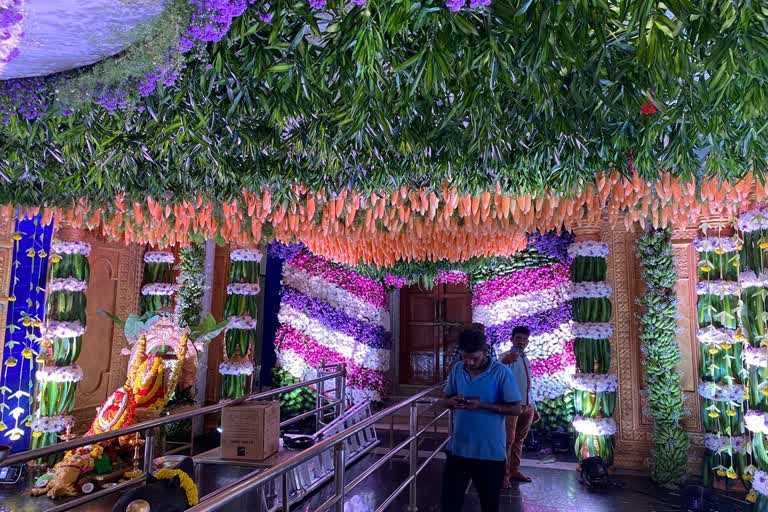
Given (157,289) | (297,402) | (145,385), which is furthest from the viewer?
(297,402)

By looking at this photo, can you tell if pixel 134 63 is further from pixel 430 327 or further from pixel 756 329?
pixel 430 327

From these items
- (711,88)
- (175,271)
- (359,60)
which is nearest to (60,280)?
(175,271)

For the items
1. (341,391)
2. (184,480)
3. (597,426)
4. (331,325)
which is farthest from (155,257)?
(597,426)

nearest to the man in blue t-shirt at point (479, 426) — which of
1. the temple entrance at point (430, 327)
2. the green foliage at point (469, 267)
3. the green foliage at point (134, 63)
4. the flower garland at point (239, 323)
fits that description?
the green foliage at point (134, 63)

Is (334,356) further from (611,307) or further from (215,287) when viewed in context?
(611,307)

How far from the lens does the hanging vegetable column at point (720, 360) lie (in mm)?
5531

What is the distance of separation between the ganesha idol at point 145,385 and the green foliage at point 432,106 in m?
1.96

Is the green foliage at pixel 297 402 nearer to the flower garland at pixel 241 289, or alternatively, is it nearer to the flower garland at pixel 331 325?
the flower garland at pixel 331 325

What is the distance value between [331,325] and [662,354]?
5.09 m

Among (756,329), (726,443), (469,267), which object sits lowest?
(726,443)

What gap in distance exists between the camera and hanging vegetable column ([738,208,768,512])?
4480 millimetres

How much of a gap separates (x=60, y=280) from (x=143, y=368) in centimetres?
155

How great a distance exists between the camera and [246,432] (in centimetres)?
349

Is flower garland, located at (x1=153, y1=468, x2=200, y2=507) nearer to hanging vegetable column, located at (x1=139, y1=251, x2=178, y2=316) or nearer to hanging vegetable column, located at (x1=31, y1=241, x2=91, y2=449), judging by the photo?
hanging vegetable column, located at (x1=31, y1=241, x2=91, y2=449)
